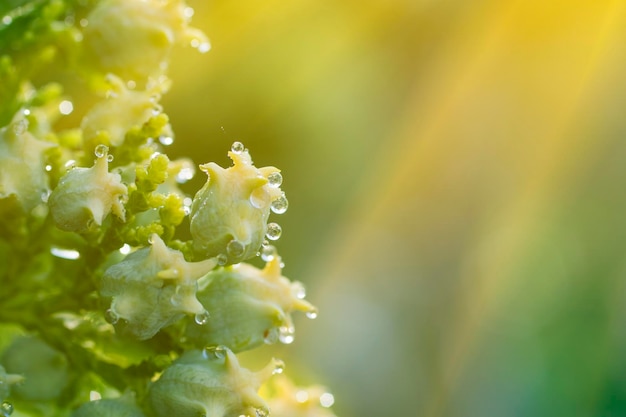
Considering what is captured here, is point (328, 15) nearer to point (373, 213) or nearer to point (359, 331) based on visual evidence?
point (373, 213)

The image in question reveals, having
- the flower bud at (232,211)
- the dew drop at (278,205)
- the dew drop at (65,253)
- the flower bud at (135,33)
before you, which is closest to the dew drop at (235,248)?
the flower bud at (232,211)

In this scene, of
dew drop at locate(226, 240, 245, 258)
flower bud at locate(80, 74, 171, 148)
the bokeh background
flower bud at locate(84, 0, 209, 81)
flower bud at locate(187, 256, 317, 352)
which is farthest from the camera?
the bokeh background

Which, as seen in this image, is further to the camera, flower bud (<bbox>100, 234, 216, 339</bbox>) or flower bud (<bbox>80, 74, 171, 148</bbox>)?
flower bud (<bbox>80, 74, 171, 148</bbox>)

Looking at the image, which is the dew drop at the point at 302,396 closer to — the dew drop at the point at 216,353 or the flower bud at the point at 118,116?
the dew drop at the point at 216,353

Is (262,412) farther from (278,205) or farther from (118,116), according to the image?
(118,116)

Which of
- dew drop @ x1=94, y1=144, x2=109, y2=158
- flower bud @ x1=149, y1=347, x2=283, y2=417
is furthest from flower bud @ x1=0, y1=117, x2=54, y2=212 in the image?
flower bud @ x1=149, y1=347, x2=283, y2=417

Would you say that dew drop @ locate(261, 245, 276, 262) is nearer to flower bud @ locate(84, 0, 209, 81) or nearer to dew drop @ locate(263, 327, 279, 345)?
dew drop @ locate(263, 327, 279, 345)

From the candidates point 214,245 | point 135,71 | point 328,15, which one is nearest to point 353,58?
point 328,15
